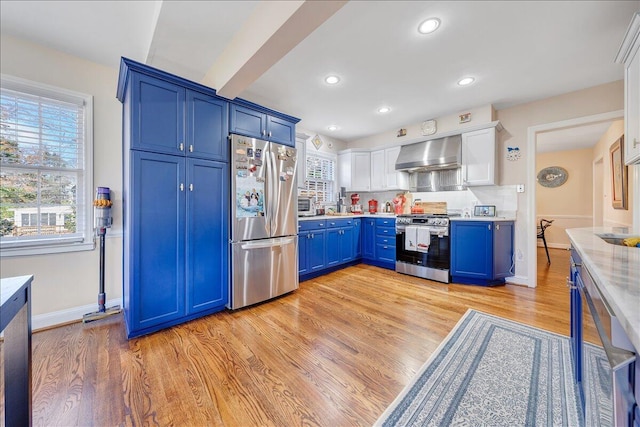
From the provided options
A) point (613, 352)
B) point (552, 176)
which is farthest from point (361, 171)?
point (552, 176)

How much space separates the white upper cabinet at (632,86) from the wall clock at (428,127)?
213 centimetres

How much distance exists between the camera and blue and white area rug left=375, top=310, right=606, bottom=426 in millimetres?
1233

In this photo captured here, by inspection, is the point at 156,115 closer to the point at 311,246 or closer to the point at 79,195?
the point at 79,195

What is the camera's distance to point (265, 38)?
5.41 feet

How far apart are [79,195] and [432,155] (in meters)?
4.47


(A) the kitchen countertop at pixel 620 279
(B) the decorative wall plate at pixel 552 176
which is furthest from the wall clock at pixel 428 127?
(B) the decorative wall plate at pixel 552 176

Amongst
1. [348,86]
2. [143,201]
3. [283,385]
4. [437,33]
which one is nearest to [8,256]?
[143,201]

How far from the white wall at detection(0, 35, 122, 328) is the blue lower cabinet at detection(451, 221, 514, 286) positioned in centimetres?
413

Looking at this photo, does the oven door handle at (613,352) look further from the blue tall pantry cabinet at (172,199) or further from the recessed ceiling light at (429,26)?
the blue tall pantry cabinet at (172,199)

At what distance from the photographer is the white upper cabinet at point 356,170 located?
4840 mm

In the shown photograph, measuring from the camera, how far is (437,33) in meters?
1.99

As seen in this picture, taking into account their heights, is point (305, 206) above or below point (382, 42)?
below

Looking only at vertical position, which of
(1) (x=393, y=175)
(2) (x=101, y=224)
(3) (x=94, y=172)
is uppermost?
(1) (x=393, y=175)

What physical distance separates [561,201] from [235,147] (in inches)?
309
